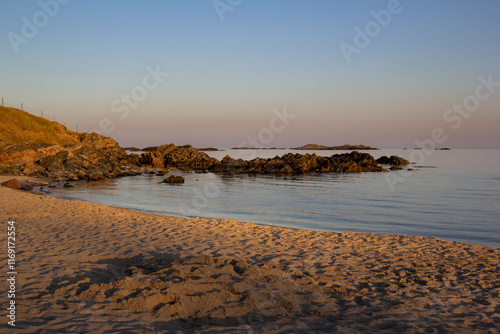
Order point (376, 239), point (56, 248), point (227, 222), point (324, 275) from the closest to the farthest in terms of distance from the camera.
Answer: point (324, 275)
point (56, 248)
point (376, 239)
point (227, 222)

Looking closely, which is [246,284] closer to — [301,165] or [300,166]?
[300,166]

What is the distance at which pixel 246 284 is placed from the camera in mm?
6410

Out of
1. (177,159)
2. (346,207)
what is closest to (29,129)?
(177,159)

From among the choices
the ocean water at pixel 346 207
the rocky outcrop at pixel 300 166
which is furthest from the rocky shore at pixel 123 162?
the ocean water at pixel 346 207

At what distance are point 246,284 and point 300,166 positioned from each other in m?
45.3

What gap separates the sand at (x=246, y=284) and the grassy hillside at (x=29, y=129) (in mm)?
58064

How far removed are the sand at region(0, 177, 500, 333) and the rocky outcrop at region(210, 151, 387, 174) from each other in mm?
39102

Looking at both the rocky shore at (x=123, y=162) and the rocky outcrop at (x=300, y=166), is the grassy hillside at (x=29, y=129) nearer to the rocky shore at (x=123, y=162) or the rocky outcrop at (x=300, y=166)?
the rocky shore at (x=123, y=162)

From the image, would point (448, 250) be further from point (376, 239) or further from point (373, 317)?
point (373, 317)

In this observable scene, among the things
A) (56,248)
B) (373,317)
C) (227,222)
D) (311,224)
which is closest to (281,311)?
(373,317)

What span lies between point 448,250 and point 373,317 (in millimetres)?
6282

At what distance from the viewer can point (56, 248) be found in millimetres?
9211

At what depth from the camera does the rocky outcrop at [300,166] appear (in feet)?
167

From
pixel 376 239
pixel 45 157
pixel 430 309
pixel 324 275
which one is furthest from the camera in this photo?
pixel 45 157
